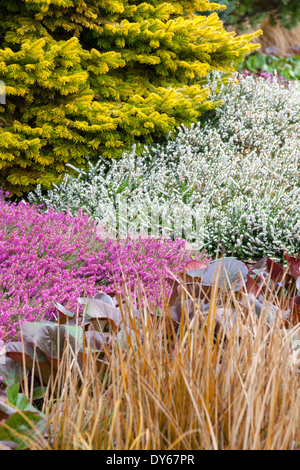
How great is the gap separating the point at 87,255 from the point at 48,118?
2.43 meters

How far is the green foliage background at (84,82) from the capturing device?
189 inches

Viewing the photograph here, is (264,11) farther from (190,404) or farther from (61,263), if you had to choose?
(190,404)

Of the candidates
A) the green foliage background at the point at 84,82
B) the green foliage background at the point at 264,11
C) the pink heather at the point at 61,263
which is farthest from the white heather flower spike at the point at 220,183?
the green foliage background at the point at 264,11

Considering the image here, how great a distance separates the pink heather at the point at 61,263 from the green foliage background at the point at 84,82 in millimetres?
1447

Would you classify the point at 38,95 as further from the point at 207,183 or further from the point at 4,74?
the point at 207,183

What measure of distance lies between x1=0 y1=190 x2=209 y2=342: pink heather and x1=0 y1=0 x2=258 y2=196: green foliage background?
145 centimetres

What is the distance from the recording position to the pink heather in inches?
98.7

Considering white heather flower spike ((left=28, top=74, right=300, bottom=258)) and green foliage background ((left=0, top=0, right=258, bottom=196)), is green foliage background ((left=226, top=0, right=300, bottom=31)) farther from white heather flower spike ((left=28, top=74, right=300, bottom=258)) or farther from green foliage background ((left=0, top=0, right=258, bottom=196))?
green foliage background ((left=0, top=0, right=258, bottom=196))

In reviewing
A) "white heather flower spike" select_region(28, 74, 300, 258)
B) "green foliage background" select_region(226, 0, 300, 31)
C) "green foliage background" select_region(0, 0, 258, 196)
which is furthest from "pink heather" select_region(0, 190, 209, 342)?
"green foliage background" select_region(226, 0, 300, 31)

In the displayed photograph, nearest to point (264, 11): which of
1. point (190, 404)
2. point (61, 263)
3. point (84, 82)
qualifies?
point (84, 82)

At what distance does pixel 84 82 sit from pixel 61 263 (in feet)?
9.00

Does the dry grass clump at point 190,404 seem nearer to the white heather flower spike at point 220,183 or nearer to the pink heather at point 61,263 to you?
the pink heather at point 61,263

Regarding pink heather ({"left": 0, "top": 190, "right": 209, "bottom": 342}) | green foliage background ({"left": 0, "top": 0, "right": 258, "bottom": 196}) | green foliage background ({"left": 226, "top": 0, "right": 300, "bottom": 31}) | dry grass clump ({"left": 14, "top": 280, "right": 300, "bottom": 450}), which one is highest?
green foliage background ({"left": 226, "top": 0, "right": 300, "bottom": 31})

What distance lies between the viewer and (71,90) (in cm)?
491
